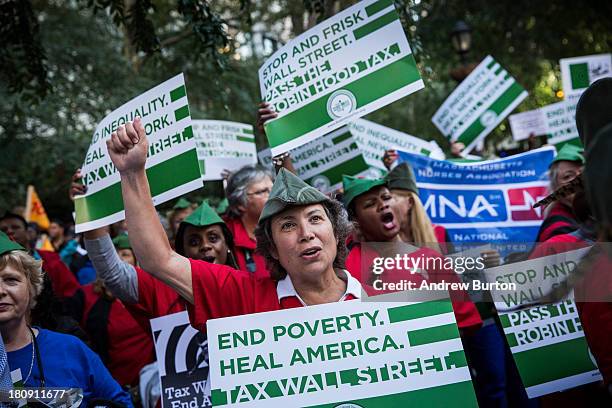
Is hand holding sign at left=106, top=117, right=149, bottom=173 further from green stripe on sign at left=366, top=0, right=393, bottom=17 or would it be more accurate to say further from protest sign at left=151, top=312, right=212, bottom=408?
green stripe on sign at left=366, top=0, right=393, bottom=17

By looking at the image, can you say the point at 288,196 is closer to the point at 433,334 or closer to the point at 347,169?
the point at 433,334

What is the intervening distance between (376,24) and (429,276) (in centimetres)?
171

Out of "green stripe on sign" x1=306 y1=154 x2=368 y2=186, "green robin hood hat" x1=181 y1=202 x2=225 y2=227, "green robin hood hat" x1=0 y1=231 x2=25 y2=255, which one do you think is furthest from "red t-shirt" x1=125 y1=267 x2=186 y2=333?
"green stripe on sign" x1=306 y1=154 x2=368 y2=186

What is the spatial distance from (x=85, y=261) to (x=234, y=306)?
4.56m

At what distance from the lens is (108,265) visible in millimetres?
4078

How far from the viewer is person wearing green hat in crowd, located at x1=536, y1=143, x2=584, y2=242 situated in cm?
450

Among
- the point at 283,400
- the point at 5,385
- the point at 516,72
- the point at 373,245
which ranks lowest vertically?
the point at 283,400

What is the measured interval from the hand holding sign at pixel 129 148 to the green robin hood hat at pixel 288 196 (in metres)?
0.59

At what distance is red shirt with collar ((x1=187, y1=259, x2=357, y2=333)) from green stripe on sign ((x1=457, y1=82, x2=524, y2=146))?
460cm

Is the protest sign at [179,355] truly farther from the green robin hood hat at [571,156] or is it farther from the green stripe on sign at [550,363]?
the green robin hood hat at [571,156]

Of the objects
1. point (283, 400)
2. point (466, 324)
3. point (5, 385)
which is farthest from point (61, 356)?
point (466, 324)

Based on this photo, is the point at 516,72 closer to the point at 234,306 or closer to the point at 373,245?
the point at 373,245

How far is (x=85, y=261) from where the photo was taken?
751 centimetres

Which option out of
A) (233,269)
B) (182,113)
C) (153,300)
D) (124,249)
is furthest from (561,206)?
(124,249)
